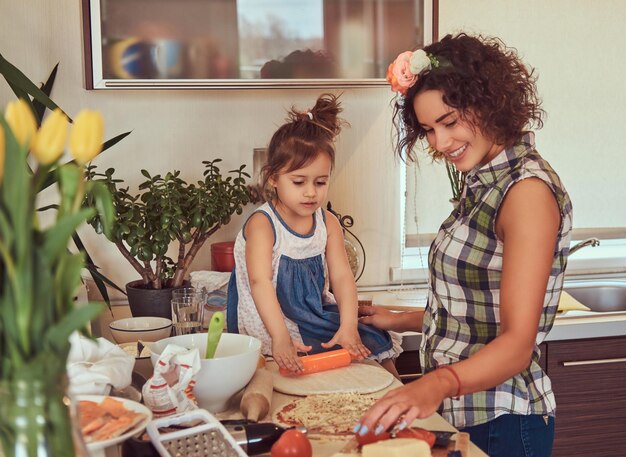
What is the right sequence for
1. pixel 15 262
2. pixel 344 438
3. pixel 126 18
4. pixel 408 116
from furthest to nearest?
pixel 126 18
pixel 408 116
pixel 344 438
pixel 15 262

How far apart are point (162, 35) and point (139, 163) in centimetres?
45

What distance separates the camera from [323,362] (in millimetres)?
1670

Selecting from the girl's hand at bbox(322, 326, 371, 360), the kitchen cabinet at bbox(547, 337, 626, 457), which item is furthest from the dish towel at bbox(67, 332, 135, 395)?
the kitchen cabinet at bbox(547, 337, 626, 457)

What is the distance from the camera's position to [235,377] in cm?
141

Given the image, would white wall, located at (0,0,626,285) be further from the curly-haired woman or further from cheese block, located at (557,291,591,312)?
the curly-haired woman

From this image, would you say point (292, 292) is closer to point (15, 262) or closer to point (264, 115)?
point (264, 115)

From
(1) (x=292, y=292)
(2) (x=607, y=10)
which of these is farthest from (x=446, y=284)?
(2) (x=607, y=10)

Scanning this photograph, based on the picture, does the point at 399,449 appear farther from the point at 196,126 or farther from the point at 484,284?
the point at 196,126

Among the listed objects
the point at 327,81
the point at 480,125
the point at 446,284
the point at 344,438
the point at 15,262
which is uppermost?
the point at 327,81

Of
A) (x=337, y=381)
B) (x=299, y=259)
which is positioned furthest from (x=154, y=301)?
(x=337, y=381)

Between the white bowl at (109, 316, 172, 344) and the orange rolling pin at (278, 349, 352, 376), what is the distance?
1.41 ft

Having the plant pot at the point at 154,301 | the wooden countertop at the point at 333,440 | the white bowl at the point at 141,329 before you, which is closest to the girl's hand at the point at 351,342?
the wooden countertop at the point at 333,440

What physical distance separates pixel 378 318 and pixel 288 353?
33 centimetres

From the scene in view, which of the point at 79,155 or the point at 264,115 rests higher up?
the point at 264,115
